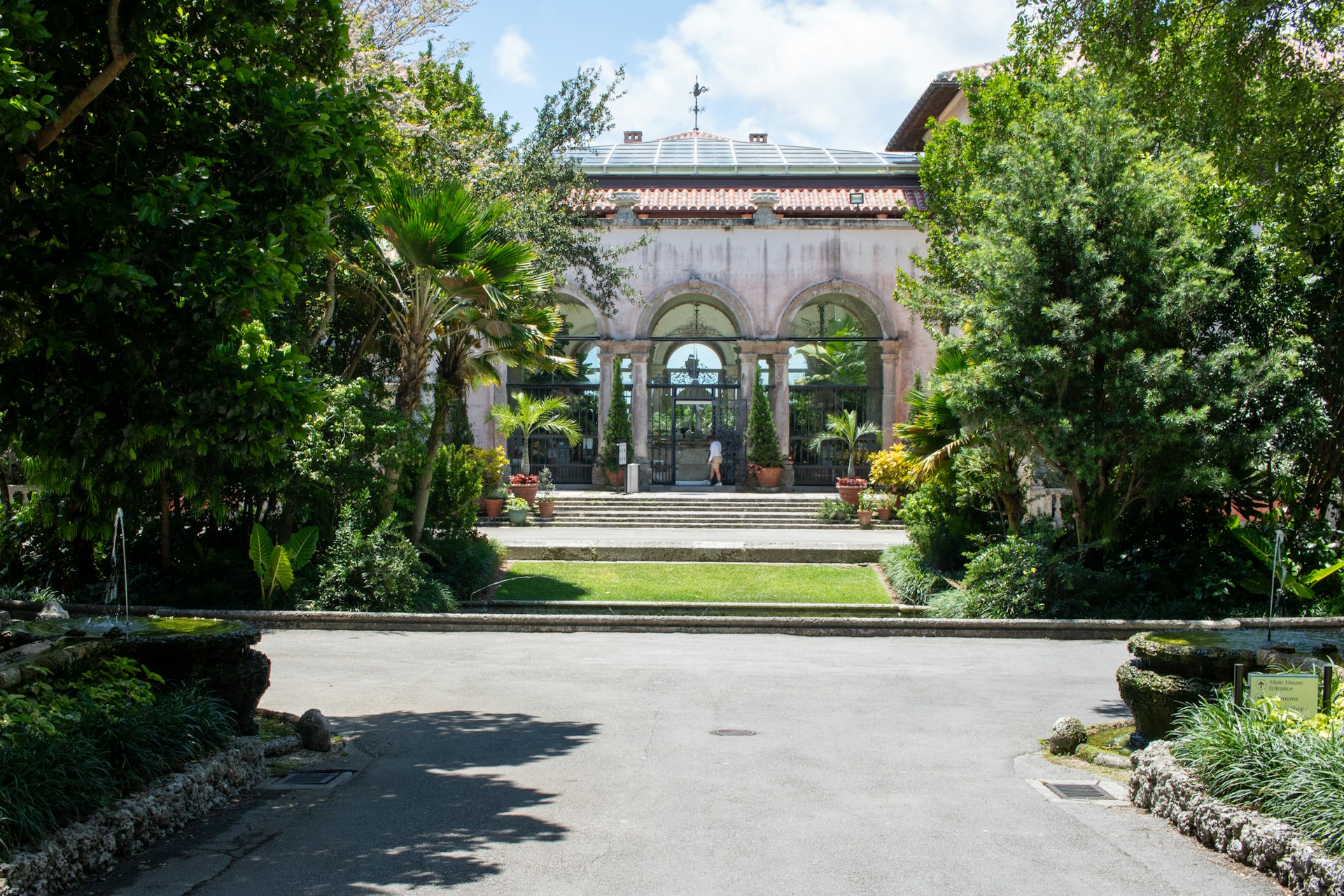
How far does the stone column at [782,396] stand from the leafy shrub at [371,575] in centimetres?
1613

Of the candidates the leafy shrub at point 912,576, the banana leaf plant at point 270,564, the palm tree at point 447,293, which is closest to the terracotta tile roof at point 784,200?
the leafy shrub at point 912,576

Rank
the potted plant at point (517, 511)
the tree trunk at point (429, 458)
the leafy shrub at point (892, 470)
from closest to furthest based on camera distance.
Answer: the tree trunk at point (429, 458) → the leafy shrub at point (892, 470) → the potted plant at point (517, 511)

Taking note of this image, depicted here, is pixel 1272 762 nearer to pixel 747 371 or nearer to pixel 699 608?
pixel 699 608

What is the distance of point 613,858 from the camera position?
4984 millimetres

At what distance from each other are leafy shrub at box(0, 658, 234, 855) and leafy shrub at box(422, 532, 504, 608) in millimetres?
8579

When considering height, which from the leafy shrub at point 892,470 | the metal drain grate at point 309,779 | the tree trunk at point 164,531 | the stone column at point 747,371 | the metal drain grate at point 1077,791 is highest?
the stone column at point 747,371

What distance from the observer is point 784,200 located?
98.5 feet

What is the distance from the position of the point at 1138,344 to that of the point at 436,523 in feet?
32.5

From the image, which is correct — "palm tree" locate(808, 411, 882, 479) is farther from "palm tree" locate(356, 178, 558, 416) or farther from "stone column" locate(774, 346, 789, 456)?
"palm tree" locate(356, 178, 558, 416)

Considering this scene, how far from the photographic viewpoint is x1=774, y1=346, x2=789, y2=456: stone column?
2906cm

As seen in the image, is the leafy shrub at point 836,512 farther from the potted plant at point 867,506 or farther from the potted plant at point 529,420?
the potted plant at point 529,420

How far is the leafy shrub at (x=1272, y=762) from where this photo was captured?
15.4 feet

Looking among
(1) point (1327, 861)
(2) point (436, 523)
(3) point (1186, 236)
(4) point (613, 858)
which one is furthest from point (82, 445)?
A: (3) point (1186, 236)

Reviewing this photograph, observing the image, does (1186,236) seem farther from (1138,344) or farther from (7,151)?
(7,151)
